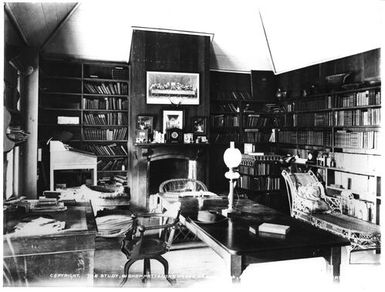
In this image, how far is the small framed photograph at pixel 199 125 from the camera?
6.88m

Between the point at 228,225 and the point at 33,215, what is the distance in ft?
4.98

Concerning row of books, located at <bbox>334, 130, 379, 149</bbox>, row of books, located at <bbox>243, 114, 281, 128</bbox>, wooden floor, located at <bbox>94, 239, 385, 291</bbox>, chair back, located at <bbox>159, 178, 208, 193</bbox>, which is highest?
row of books, located at <bbox>243, 114, 281, 128</bbox>

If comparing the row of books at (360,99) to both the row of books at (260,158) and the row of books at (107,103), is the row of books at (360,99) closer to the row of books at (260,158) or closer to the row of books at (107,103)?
the row of books at (260,158)

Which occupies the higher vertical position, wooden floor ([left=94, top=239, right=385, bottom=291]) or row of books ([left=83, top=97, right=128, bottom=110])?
row of books ([left=83, top=97, right=128, bottom=110])

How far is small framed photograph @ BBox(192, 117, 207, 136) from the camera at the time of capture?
6.88 metres

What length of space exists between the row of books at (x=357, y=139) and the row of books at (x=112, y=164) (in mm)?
3946

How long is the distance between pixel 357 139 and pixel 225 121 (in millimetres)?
2889

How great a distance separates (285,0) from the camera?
22.2ft

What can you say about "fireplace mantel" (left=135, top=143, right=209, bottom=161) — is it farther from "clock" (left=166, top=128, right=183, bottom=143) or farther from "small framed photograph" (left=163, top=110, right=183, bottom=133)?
"small framed photograph" (left=163, top=110, right=183, bottom=133)

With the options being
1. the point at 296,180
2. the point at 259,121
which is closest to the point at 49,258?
the point at 296,180

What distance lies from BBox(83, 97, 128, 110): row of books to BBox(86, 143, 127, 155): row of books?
737 mm

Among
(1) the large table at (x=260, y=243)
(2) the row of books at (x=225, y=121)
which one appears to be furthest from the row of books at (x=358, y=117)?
(1) the large table at (x=260, y=243)

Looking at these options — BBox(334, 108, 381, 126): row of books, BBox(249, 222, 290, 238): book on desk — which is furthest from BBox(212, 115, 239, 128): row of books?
BBox(249, 222, 290, 238): book on desk

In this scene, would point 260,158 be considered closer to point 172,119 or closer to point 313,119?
point 313,119
